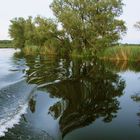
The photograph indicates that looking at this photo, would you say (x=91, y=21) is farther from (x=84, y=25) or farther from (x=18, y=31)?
(x=18, y=31)

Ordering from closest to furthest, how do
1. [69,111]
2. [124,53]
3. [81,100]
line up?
[69,111] < [81,100] < [124,53]

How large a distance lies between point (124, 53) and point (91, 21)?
43.3 ft

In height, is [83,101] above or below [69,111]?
below

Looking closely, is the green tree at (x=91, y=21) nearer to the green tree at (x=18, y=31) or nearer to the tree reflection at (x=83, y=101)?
the tree reflection at (x=83, y=101)

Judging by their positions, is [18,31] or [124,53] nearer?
[124,53]

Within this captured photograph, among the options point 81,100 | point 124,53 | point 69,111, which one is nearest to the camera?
point 69,111

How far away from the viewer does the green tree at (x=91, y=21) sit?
47625 millimetres

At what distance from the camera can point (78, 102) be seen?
12.7 m

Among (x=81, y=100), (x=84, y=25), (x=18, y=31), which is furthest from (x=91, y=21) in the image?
(x=18, y=31)

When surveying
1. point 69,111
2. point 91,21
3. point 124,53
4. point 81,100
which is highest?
point 91,21

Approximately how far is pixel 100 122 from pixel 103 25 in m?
40.5

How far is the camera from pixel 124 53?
125ft

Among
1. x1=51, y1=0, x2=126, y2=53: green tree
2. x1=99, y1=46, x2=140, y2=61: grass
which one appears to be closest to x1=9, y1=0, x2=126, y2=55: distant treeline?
x1=51, y1=0, x2=126, y2=53: green tree

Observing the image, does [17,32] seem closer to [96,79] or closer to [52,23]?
[52,23]
